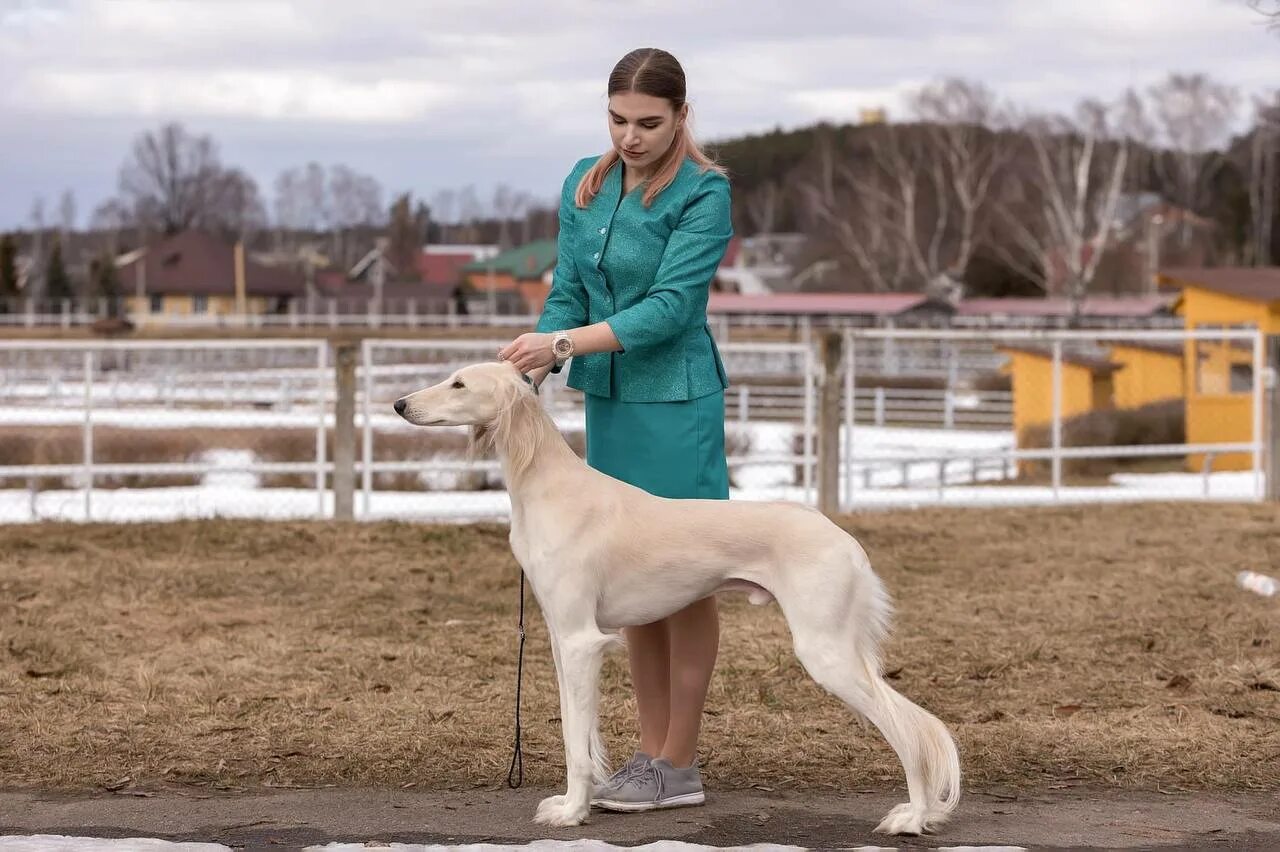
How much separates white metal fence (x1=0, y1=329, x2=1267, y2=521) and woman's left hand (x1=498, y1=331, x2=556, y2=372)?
14.9 inches

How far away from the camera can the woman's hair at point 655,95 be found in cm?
427

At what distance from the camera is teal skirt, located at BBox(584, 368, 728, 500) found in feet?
14.8

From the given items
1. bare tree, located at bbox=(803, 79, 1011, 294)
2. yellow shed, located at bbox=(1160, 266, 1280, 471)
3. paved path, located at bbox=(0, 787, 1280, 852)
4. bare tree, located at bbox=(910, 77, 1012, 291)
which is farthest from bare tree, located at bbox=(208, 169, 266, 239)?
paved path, located at bbox=(0, 787, 1280, 852)

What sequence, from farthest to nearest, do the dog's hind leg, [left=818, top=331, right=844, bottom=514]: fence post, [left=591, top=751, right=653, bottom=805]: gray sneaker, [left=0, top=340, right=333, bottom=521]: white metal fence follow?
[left=0, top=340, right=333, bottom=521]: white metal fence
[left=818, top=331, right=844, bottom=514]: fence post
[left=591, top=751, right=653, bottom=805]: gray sneaker
the dog's hind leg

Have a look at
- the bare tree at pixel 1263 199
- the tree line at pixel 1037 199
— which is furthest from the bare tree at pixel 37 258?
the bare tree at pixel 1263 199

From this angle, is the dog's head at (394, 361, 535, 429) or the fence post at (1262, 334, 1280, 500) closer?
the dog's head at (394, 361, 535, 429)

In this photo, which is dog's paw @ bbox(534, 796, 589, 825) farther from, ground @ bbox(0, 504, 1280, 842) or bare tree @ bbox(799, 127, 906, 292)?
bare tree @ bbox(799, 127, 906, 292)

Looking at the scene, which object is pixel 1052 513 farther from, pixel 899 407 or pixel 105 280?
pixel 105 280

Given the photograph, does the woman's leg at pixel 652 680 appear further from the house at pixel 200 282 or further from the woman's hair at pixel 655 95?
the house at pixel 200 282

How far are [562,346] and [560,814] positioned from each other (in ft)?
4.06

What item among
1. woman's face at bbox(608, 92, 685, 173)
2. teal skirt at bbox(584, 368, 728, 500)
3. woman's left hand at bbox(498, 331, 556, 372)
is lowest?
teal skirt at bbox(584, 368, 728, 500)

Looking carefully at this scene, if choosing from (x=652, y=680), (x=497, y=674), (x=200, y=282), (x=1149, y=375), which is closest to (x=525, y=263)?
(x=200, y=282)

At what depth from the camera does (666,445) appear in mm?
4500

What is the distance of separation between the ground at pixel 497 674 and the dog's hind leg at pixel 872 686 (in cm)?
16
